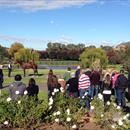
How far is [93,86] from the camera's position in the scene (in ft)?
66.2

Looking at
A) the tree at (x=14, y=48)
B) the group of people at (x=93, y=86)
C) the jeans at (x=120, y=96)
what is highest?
the tree at (x=14, y=48)

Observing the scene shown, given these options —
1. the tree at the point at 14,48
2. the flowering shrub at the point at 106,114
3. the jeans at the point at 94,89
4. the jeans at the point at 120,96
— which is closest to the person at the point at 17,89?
the flowering shrub at the point at 106,114

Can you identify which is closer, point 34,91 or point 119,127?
point 119,127

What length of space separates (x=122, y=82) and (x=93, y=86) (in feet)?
6.11

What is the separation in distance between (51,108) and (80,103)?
1.33 metres

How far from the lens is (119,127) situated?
11.0 m

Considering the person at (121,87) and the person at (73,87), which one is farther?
the person at (121,87)

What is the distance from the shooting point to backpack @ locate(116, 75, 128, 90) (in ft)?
61.1

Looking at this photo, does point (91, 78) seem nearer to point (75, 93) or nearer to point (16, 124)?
point (75, 93)

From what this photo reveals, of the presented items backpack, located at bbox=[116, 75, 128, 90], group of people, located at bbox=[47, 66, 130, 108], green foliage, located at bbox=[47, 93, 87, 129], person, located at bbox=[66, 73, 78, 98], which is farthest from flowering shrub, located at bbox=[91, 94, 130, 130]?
backpack, located at bbox=[116, 75, 128, 90]

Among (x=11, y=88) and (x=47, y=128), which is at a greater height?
(x=11, y=88)

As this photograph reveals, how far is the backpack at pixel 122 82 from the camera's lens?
61.1 feet

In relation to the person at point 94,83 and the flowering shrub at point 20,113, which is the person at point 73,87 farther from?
the flowering shrub at point 20,113

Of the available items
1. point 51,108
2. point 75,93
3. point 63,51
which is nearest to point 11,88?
point 51,108
